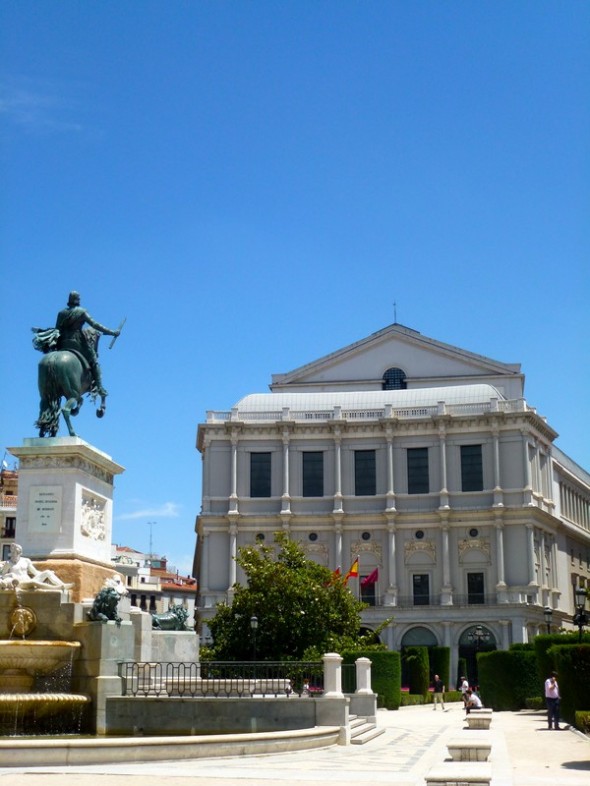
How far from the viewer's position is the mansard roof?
252 feet

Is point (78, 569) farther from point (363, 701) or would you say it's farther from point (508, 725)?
point (508, 725)

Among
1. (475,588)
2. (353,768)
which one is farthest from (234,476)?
(353,768)

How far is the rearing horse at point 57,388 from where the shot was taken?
21.7 metres

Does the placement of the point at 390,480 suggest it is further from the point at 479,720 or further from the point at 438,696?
the point at 479,720

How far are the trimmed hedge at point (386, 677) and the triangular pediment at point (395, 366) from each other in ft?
135

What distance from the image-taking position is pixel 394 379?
8344 centimetres

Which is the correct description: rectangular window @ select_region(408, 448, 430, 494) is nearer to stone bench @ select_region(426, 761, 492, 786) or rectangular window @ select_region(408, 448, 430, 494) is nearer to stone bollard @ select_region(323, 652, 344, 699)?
stone bollard @ select_region(323, 652, 344, 699)

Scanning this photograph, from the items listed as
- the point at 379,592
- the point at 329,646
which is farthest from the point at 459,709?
the point at 379,592

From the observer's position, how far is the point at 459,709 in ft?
153

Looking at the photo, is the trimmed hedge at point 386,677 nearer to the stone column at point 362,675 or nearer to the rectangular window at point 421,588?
the stone column at point 362,675

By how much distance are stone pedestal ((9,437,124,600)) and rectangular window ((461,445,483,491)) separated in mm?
53657

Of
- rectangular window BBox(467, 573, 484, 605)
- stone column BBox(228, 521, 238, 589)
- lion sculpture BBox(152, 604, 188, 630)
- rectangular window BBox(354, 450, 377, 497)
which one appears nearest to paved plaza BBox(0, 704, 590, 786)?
lion sculpture BBox(152, 604, 188, 630)

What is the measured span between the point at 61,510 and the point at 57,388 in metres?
2.59

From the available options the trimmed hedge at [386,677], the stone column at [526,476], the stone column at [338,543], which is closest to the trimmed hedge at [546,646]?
the trimmed hedge at [386,677]
